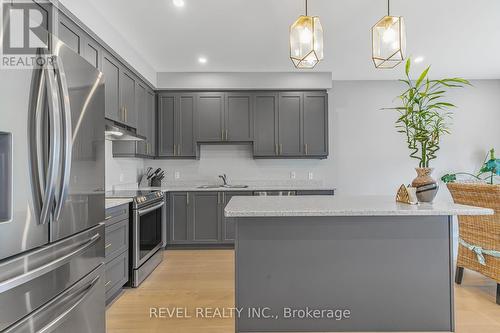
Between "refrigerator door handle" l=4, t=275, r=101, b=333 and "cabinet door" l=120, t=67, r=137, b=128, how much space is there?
7.52 feet

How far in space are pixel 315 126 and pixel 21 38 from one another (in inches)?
156

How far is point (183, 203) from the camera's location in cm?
423

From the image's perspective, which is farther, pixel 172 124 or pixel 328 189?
pixel 172 124

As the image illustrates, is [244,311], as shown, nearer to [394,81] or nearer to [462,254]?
[462,254]

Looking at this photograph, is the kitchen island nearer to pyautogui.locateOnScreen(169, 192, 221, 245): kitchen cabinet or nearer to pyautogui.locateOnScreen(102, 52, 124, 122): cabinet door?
pyautogui.locateOnScreen(102, 52, 124, 122): cabinet door

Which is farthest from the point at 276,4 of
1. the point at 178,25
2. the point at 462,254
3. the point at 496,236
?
the point at 462,254

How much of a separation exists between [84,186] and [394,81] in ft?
16.9

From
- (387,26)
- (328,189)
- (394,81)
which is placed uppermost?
(394,81)

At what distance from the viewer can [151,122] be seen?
4395mm

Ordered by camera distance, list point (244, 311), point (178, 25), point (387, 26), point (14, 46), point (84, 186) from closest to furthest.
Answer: point (14, 46), point (84, 186), point (244, 311), point (387, 26), point (178, 25)

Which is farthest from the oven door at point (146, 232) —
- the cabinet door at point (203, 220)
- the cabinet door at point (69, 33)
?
the cabinet door at point (69, 33)

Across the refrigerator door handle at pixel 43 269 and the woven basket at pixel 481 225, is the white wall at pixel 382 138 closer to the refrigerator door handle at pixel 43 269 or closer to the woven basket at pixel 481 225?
the woven basket at pixel 481 225

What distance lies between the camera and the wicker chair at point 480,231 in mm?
2387

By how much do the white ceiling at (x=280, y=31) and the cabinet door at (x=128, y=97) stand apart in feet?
1.49
